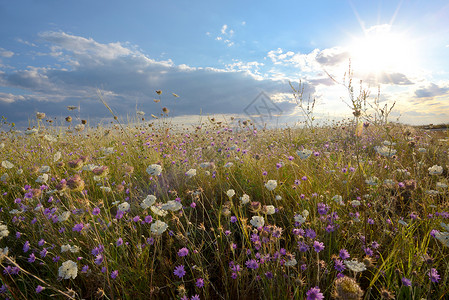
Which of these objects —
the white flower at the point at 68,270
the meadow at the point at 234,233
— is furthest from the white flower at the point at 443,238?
the white flower at the point at 68,270

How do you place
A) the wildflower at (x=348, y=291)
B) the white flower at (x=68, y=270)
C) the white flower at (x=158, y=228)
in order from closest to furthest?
the wildflower at (x=348, y=291), the white flower at (x=68, y=270), the white flower at (x=158, y=228)

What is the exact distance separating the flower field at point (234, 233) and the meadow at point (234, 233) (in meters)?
0.01

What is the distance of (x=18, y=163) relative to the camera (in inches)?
176

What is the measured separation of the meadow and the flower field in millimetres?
14

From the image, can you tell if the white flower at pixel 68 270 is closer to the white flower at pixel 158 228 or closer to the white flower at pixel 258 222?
the white flower at pixel 158 228

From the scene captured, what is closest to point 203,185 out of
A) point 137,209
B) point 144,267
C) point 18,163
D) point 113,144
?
point 137,209

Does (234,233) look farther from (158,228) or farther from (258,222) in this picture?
(158,228)

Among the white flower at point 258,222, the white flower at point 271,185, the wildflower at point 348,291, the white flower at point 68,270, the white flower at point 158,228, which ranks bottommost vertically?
the white flower at point 68,270

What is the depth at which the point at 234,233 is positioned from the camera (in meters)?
2.25

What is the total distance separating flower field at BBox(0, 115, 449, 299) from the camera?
1.48m

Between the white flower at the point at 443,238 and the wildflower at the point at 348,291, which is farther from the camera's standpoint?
the white flower at the point at 443,238

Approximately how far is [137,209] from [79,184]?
1.09 m

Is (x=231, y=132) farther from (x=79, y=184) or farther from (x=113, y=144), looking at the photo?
(x=79, y=184)

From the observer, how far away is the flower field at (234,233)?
1.48 metres
